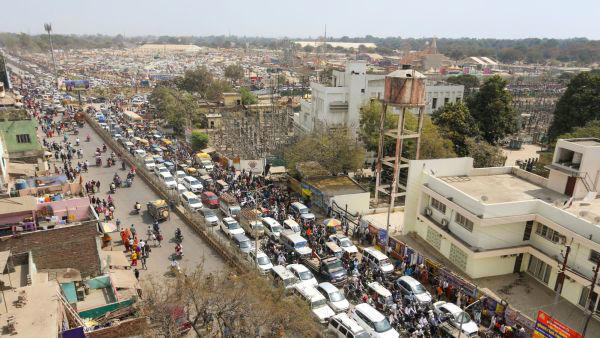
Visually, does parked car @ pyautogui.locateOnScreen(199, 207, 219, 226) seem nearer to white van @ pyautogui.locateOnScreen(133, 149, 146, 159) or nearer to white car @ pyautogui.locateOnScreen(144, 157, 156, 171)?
white car @ pyautogui.locateOnScreen(144, 157, 156, 171)

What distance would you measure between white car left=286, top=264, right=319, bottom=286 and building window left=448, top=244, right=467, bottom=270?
7787 mm

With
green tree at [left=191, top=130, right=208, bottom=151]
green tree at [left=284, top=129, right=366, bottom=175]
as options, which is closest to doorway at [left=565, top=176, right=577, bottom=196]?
green tree at [left=284, top=129, right=366, bottom=175]

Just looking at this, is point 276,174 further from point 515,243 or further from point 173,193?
A: point 515,243

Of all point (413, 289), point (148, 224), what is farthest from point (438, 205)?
point (148, 224)

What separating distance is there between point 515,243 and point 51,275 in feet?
69.8

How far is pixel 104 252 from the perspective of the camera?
21.0 metres

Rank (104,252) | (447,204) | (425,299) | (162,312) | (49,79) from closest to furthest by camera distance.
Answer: (162,312) < (425,299) < (104,252) < (447,204) < (49,79)

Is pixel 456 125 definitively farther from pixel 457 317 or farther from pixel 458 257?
pixel 457 317

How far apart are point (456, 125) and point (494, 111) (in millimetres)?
7785

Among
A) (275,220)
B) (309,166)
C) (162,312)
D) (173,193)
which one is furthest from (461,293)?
(173,193)

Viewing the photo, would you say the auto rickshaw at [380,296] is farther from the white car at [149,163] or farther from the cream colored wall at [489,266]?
the white car at [149,163]

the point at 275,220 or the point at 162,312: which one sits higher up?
the point at 162,312

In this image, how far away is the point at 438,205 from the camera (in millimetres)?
23984

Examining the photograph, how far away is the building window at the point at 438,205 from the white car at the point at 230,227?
1108cm
